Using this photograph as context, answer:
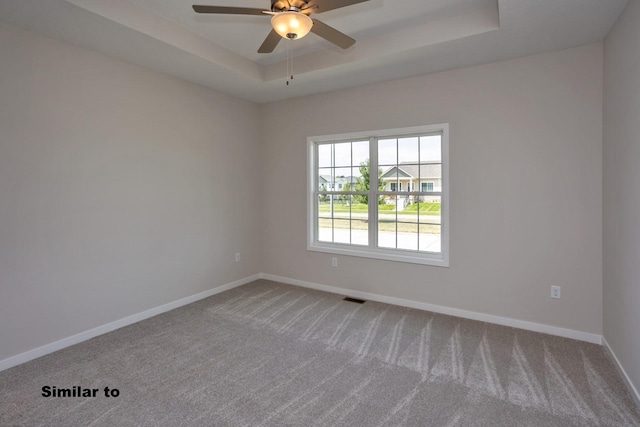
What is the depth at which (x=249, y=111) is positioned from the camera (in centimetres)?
477

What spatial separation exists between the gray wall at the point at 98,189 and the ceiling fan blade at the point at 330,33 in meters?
2.19

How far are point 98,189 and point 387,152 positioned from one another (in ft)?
10.2

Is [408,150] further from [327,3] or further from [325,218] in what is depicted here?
[327,3]

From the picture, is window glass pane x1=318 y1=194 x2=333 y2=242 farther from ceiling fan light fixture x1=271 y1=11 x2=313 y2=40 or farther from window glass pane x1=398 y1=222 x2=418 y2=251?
ceiling fan light fixture x1=271 y1=11 x2=313 y2=40

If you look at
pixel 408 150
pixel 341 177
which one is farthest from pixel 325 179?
pixel 408 150

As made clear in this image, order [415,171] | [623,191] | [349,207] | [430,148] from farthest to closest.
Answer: [349,207]
[415,171]
[430,148]
[623,191]

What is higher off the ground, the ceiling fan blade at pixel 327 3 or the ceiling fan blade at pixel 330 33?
the ceiling fan blade at pixel 330 33

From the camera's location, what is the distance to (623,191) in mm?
2361

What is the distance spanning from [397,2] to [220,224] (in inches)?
127

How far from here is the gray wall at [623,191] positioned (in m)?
2.14

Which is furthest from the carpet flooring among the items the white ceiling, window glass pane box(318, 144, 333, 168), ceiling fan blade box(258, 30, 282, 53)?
the white ceiling

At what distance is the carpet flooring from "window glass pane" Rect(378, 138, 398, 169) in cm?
184

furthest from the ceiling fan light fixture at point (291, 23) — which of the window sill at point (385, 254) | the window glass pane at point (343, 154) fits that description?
the window sill at point (385, 254)

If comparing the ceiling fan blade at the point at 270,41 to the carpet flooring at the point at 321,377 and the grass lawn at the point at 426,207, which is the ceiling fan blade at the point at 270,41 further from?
the carpet flooring at the point at 321,377
